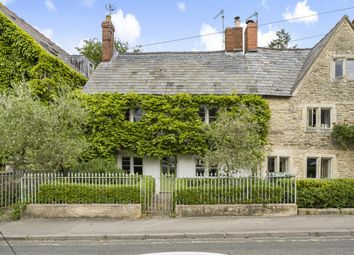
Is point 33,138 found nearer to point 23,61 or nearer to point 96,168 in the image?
point 96,168

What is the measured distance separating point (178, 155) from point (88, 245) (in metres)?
9.62

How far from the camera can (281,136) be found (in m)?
17.7

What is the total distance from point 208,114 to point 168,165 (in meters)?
3.92

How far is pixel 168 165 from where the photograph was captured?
1825cm

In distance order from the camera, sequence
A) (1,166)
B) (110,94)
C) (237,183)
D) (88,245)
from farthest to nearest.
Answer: (1,166) → (110,94) → (237,183) → (88,245)

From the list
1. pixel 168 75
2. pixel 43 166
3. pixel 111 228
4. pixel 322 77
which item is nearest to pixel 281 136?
pixel 322 77

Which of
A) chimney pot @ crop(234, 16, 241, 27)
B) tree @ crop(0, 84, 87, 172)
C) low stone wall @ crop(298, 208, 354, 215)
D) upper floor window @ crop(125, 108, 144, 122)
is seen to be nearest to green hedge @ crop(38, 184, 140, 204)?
tree @ crop(0, 84, 87, 172)

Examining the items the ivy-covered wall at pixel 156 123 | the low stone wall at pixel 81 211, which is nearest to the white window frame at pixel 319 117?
the ivy-covered wall at pixel 156 123

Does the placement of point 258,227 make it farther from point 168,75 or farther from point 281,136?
point 168,75

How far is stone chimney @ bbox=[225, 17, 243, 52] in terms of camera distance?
20.6 meters

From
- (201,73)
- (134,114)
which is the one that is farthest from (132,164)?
→ (201,73)

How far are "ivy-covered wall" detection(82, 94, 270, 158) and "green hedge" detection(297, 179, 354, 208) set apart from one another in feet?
18.6

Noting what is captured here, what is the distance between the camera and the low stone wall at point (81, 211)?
11.4 m

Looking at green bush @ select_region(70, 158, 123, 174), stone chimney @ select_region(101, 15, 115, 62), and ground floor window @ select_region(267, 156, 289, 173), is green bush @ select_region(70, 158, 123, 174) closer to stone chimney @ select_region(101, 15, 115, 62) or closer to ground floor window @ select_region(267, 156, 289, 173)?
stone chimney @ select_region(101, 15, 115, 62)
